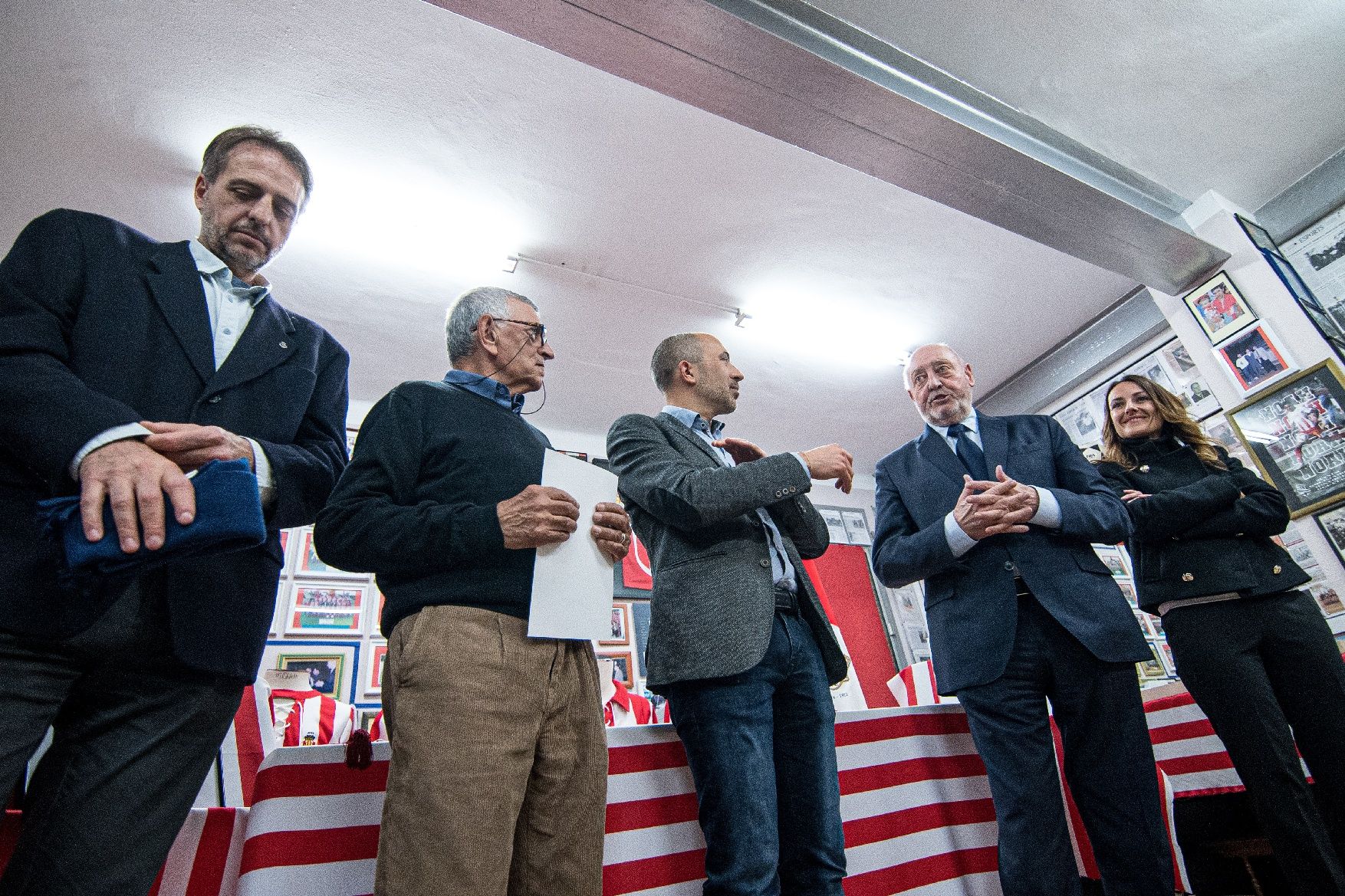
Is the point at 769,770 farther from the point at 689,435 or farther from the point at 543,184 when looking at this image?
the point at 543,184

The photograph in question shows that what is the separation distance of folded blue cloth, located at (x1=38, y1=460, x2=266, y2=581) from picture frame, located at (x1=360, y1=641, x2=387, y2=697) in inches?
159

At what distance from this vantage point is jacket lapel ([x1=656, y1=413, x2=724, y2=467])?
1.94m

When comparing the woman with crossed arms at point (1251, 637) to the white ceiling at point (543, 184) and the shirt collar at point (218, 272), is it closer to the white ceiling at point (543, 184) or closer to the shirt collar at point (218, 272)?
the white ceiling at point (543, 184)

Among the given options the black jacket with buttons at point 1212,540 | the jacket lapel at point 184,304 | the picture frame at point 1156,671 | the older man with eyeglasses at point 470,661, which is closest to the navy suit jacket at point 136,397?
the jacket lapel at point 184,304

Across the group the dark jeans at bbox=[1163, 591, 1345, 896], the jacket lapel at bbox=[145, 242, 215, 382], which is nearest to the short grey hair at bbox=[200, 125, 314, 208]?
the jacket lapel at bbox=[145, 242, 215, 382]

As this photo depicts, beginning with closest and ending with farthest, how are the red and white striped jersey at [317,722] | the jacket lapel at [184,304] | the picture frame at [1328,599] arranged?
1. the jacket lapel at [184,304]
2. the red and white striped jersey at [317,722]
3. the picture frame at [1328,599]

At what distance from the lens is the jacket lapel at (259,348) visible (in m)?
1.21

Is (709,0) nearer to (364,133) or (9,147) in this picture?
(364,133)

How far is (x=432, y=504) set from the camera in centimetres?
133

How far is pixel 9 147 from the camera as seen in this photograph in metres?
3.24

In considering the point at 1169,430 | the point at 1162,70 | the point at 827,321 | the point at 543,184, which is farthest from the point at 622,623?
the point at 1162,70

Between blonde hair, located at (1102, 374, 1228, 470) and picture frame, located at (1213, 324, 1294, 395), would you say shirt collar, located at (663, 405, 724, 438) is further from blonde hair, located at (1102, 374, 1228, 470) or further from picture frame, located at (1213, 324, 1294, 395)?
picture frame, located at (1213, 324, 1294, 395)

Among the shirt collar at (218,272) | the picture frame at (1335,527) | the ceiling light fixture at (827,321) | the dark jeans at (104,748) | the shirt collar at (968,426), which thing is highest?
the ceiling light fixture at (827,321)

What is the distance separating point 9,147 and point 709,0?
3.30m
